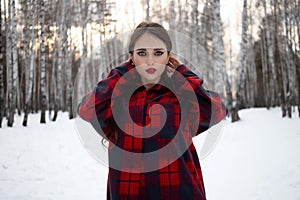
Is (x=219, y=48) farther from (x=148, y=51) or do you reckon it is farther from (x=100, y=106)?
(x=100, y=106)

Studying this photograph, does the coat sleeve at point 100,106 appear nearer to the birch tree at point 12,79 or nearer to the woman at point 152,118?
the woman at point 152,118

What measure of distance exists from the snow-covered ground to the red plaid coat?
2.73 meters

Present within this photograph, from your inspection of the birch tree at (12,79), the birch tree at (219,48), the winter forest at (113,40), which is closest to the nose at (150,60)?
the winter forest at (113,40)

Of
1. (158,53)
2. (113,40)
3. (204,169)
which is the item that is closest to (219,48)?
(113,40)

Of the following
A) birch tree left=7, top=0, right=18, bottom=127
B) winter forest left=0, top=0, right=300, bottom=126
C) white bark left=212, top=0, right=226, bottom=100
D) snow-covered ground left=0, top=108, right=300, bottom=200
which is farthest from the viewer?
winter forest left=0, top=0, right=300, bottom=126

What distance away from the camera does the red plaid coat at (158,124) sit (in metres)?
1.40

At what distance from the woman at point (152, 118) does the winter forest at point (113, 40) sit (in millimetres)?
5753

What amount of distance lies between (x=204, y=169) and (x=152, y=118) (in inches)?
162

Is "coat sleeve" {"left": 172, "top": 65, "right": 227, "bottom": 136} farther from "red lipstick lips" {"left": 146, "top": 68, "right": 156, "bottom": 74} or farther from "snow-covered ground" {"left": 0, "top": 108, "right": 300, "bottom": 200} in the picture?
"snow-covered ground" {"left": 0, "top": 108, "right": 300, "bottom": 200}

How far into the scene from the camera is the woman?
1.40 meters

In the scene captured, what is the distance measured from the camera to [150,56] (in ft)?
4.82

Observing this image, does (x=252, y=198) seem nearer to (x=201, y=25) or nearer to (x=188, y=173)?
(x=188, y=173)

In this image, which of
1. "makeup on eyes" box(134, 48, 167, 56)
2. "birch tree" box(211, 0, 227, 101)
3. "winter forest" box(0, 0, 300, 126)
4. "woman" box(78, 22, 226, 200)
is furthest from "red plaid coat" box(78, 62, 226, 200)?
"birch tree" box(211, 0, 227, 101)

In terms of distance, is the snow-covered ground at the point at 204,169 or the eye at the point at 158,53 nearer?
the eye at the point at 158,53
